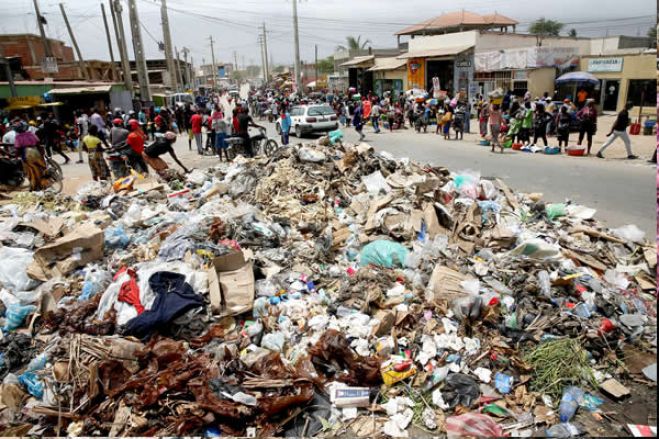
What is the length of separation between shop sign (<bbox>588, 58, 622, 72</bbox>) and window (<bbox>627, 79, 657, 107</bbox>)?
39.0 inches

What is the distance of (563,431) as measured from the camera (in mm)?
3459

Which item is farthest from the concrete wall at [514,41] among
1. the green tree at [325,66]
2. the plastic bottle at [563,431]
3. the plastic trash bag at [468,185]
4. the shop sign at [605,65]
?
the green tree at [325,66]

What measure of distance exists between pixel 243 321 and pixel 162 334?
0.85m

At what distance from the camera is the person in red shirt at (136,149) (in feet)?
35.7

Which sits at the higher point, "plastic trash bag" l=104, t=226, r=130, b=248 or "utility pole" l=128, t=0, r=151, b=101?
"utility pole" l=128, t=0, r=151, b=101

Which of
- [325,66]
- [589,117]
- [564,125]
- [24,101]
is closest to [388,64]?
[564,125]

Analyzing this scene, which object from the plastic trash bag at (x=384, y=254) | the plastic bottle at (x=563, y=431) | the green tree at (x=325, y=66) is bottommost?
the plastic bottle at (x=563, y=431)

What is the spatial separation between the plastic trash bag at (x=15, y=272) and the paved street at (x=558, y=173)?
488 cm

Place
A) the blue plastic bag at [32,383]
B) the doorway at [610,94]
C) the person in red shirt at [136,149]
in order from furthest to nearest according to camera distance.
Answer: the doorway at [610,94]
the person in red shirt at [136,149]
the blue plastic bag at [32,383]

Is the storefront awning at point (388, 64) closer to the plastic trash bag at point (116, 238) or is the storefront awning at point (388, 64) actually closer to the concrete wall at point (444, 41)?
the concrete wall at point (444, 41)

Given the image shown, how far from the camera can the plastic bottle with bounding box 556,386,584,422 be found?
361 centimetres

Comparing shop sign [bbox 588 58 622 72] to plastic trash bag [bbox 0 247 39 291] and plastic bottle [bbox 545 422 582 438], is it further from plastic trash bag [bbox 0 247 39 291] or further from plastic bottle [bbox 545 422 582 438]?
plastic trash bag [bbox 0 247 39 291]

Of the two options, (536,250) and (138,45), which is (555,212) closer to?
(536,250)

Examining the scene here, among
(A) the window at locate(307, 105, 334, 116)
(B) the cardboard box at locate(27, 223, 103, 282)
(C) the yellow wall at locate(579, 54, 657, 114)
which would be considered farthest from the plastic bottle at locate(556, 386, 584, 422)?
(C) the yellow wall at locate(579, 54, 657, 114)
